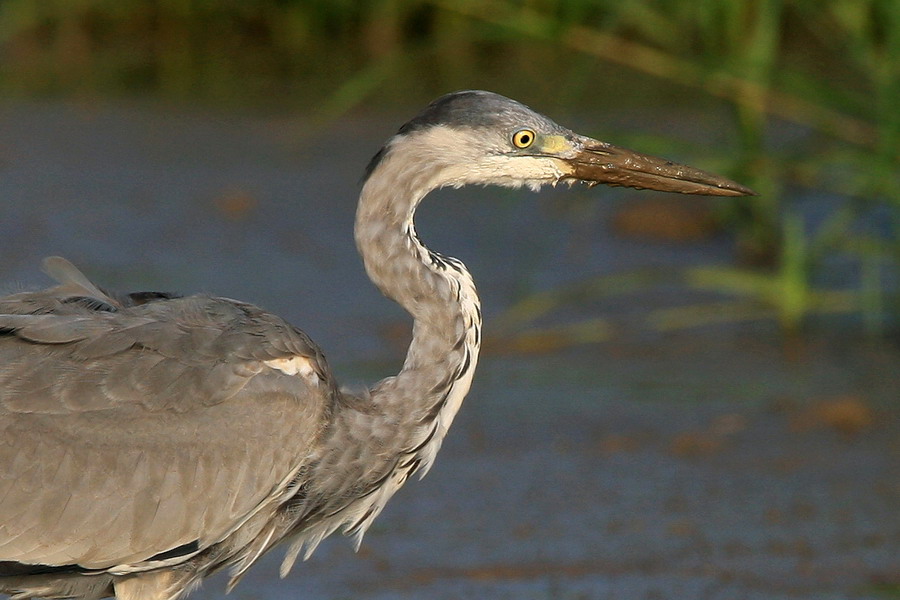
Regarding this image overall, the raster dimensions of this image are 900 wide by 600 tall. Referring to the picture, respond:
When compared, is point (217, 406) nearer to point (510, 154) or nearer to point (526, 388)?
point (510, 154)

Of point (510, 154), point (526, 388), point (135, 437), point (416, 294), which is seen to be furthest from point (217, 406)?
point (526, 388)

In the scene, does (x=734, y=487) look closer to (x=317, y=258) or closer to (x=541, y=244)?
(x=541, y=244)

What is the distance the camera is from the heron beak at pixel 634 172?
481 cm

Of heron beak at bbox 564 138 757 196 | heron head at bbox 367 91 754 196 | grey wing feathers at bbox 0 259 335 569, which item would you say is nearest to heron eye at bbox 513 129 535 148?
heron head at bbox 367 91 754 196

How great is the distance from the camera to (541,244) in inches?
358

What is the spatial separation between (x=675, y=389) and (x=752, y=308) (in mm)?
699

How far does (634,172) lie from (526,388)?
2.76 meters

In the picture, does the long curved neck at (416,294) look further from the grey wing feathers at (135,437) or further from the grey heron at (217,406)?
the grey wing feathers at (135,437)

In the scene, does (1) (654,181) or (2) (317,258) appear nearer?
(1) (654,181)

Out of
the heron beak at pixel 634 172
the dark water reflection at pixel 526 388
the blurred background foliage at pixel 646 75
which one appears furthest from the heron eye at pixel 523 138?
the blurred background foliage at pixel 646 75

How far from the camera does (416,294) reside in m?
4.65

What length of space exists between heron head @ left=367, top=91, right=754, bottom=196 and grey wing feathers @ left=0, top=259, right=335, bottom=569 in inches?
26.9

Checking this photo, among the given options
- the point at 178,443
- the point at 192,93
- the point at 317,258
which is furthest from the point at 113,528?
the point at 192,93

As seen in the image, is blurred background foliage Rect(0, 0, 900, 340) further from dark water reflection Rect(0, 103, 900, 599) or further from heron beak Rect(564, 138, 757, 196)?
heron beak Rect(564, 138, 757, 196)
